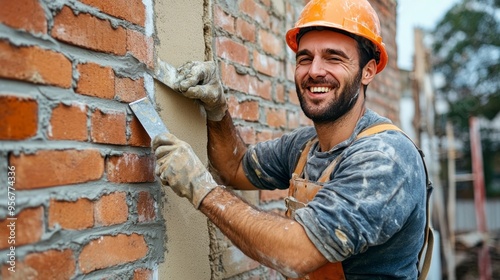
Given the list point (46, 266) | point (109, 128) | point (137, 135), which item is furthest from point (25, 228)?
point (137, 135)

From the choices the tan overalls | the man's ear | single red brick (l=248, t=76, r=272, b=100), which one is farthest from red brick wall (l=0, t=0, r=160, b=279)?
the man's ear

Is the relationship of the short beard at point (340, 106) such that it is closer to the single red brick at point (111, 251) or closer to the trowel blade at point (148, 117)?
the trowel blade at point (148, 117)

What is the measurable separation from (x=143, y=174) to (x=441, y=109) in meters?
21.8

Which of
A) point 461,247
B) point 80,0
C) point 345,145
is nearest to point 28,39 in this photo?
point 80,0

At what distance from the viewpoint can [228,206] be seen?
63.5 inches

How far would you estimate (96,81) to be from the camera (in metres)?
1.44

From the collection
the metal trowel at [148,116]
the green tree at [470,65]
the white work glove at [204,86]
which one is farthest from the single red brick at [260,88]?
the green tree at [470,65]

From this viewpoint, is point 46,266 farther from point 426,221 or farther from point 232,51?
point 426,221

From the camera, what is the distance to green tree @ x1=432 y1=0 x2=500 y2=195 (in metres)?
19.8

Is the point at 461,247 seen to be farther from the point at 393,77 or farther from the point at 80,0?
the point at 80,0

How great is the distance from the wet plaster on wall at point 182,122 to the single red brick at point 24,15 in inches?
20.3

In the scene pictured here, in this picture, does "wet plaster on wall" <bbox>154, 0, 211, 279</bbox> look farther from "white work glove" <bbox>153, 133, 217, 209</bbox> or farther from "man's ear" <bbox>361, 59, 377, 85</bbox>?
"man's ear" <bbox>361, 59, 377, 85</bbox>

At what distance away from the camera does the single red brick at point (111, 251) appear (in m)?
1.37

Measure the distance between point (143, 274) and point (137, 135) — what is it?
0.47 meters
